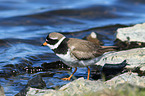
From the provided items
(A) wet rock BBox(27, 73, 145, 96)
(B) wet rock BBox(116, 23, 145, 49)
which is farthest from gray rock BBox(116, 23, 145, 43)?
(A) wet rock BBox(27, 73, 145, 96)

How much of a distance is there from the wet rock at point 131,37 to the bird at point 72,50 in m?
3.39

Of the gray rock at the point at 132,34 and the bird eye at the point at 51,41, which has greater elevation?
the bird eye at the point at 51,41

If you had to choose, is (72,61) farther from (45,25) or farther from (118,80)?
(45,25)

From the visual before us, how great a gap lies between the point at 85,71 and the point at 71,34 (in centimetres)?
456

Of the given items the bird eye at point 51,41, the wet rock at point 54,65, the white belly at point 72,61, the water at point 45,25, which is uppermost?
the bird eye at point 51,41

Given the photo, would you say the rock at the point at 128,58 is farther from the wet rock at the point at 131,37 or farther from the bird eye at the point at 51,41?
the wet rock at the point at 131,37

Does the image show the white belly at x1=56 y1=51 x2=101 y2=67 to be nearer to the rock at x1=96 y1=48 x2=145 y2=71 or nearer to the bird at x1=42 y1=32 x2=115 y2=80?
the bird at x1=42 y1=32 x2=115 y2=80

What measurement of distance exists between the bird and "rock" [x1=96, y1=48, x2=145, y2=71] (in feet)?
1.98

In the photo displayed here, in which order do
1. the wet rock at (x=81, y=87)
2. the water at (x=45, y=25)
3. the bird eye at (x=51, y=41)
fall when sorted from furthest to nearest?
the water at (x=45, y=25)
the bird eye at (x=51, y=41)
the wet rock at (x=81, y=87)

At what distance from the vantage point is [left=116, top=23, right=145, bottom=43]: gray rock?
399 inches

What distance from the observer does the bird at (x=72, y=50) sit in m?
6.70

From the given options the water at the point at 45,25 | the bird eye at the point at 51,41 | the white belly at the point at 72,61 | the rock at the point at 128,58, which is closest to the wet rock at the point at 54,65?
Answer: the water at the point at 45,25

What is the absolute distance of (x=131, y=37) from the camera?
10.3 m

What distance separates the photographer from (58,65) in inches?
339
